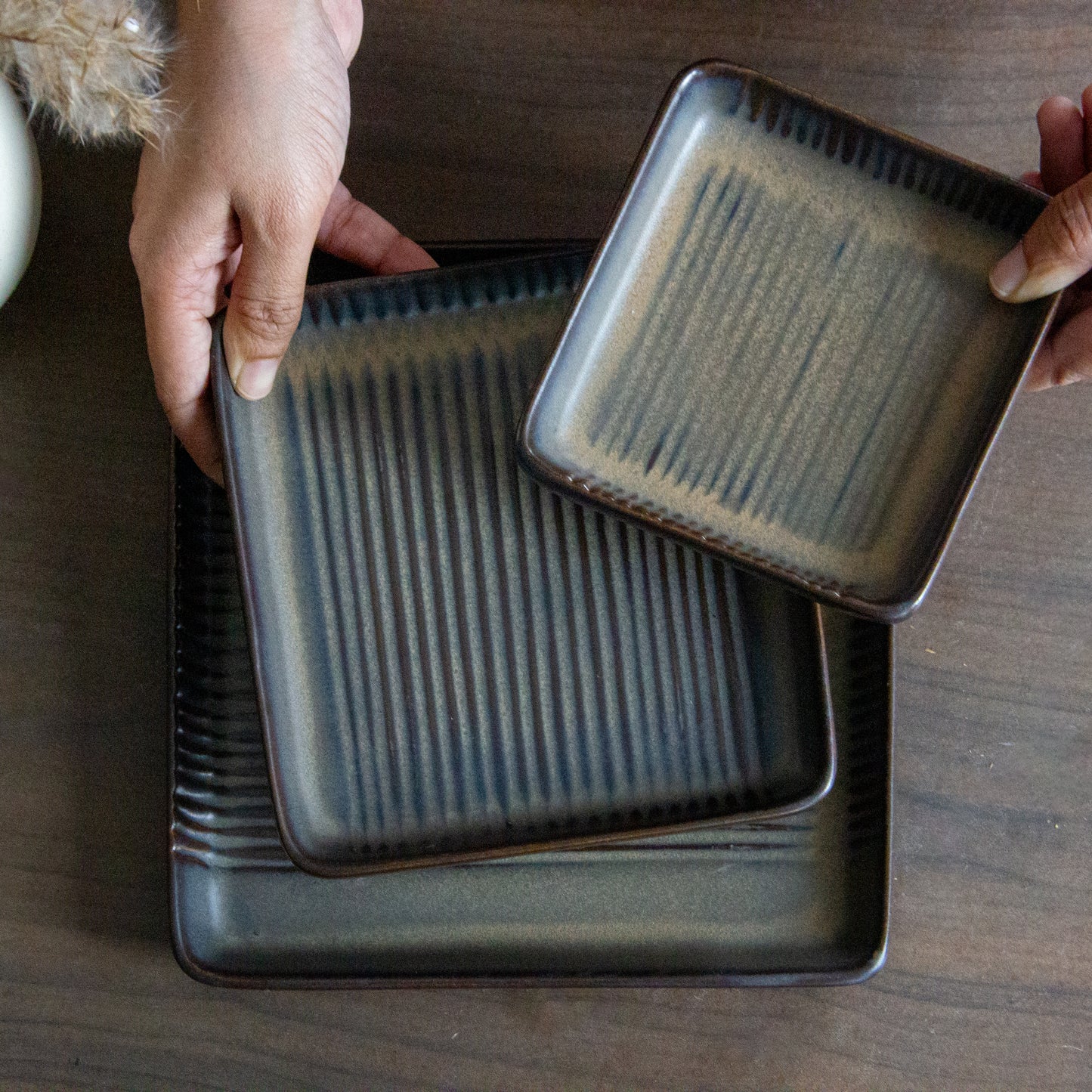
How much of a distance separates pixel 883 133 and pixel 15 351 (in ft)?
1.64

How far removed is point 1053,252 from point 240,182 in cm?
37

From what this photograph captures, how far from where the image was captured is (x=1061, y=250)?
1.47 ft

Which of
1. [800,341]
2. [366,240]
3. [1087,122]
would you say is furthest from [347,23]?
[1087,122]

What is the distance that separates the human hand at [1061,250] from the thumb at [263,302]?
0.34 metres

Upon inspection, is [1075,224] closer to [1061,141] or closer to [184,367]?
[1061,141]

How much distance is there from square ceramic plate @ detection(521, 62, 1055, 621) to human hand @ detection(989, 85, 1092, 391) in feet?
0.07

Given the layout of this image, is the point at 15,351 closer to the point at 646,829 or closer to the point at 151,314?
the point at 151,314

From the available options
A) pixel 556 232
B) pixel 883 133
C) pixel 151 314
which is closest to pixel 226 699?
pixel 151 314

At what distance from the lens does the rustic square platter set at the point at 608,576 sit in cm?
49

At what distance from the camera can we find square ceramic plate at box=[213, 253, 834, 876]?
1.70 ft

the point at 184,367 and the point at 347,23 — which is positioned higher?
the point at 347,23

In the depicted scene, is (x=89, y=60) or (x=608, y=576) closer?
(x=89, y=60)

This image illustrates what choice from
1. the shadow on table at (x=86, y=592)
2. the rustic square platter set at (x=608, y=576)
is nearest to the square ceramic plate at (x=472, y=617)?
the rustic square platter set at (x=608, y=576)

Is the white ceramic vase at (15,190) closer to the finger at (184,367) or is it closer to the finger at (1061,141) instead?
the finger at (184,367)
